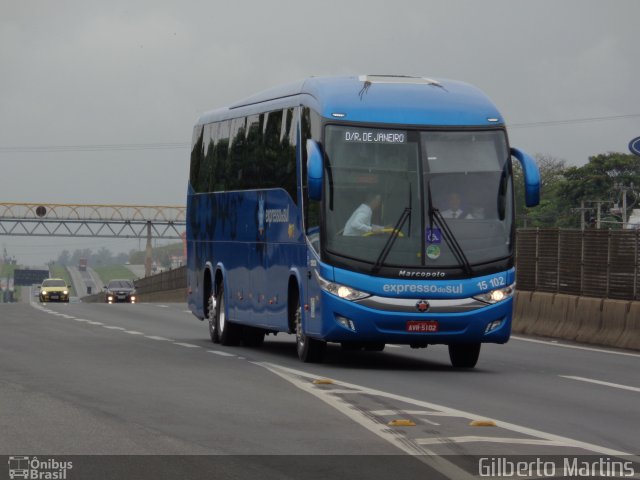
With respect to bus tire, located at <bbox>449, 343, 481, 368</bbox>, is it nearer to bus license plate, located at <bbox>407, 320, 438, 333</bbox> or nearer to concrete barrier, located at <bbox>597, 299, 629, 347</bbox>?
bus license plate, located at <bbox>407, 320, 438, 333</bbox>

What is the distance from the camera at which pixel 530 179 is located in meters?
19.4

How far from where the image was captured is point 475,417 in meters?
13.4

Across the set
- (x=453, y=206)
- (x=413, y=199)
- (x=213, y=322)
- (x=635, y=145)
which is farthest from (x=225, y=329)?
(x=635, y=145)

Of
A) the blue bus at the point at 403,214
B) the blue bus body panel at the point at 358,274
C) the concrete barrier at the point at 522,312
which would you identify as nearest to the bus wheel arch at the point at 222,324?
the blue bus body panel at the point at 358,274

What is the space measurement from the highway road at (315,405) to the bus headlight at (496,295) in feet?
2.94

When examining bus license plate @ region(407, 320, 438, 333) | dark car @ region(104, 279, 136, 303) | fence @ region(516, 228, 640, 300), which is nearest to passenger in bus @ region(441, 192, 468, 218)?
bus license plate @ region(407, 320, 438, 333)

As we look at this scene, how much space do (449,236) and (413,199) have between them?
60cm

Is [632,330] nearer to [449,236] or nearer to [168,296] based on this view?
[449,236]

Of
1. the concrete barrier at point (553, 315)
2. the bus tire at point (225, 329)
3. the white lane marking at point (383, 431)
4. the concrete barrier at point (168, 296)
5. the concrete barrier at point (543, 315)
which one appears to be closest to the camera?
the white lane marking at point (383, 431)

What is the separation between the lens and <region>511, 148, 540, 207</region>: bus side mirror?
1941cm

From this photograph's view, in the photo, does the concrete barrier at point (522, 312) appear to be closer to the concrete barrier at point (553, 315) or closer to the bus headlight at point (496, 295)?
the concrete barrier at point (553, 315)

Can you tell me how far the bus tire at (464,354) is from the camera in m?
20.5

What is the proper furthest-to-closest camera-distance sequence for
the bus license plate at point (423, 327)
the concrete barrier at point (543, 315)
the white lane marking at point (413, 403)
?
the concrete barrier at point (543, 315) → the bus license plate at point (423, 327) → the white lane marking at point (413, 403)

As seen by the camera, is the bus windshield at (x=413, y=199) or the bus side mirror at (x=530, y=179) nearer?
the bus windshield at (x=413, y=199)
